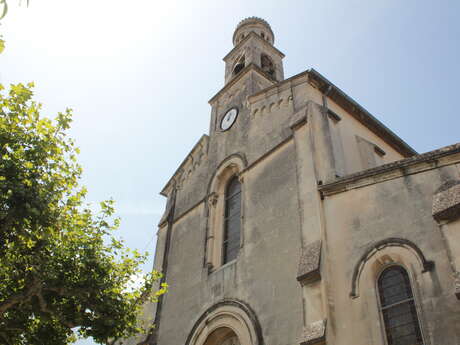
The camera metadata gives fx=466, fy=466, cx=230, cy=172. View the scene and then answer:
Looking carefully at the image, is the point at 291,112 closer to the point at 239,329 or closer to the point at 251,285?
the point at 251,285

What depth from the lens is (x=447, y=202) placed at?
9094 millimetres

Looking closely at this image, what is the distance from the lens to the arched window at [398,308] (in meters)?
9.02

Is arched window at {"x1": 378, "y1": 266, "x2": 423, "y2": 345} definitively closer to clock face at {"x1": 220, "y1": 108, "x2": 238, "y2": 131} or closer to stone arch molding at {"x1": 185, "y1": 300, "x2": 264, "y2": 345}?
stone arch molding at {"x1": 185, "y1": 300, "x2": 264, "y2": 345}

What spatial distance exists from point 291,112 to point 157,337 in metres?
8.48

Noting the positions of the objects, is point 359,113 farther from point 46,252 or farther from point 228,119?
point 46,252

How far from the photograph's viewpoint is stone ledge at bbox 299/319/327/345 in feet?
30.5

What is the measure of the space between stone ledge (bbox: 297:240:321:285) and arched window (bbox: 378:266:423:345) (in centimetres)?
136

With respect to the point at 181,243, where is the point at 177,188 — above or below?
above

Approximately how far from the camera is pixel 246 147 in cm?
1591

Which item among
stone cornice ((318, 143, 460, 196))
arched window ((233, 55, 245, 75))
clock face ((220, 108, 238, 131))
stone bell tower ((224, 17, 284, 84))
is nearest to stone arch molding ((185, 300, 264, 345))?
stone cornice ((318, 143, 460, 196))

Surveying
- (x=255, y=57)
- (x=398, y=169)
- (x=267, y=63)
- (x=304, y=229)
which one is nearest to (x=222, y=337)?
(x=304, y=229)

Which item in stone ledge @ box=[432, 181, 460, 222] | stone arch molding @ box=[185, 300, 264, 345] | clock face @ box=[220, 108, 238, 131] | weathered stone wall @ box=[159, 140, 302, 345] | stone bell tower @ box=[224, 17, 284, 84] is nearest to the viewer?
stone ledge @ box=[432, 181, 460, 222]

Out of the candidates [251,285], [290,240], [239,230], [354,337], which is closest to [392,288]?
[354,337]

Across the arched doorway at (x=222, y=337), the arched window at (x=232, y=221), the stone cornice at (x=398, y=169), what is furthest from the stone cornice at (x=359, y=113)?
the arched doorway at (x=222, y=337)
